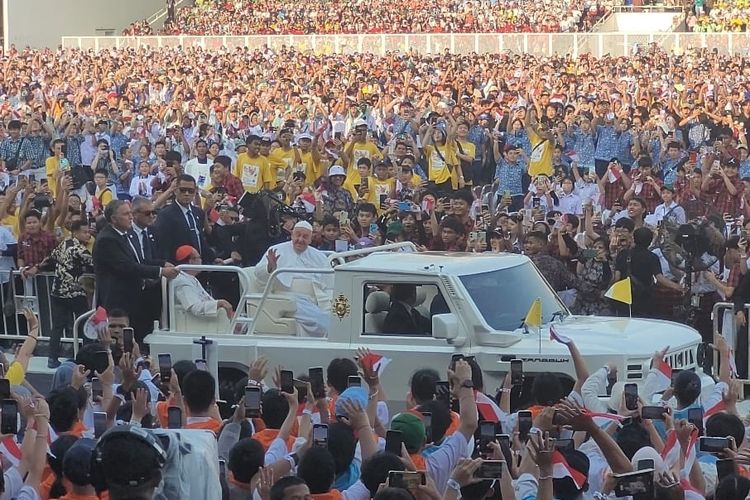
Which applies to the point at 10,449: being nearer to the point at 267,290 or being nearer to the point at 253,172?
the point at 267,290

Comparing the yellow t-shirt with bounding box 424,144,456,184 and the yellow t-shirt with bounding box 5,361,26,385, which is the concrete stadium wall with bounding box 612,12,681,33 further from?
the yellow t-shirt with bounding box 5,361,26,385

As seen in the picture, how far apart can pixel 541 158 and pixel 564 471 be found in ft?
43.0

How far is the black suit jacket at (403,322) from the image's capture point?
A: 1001cm

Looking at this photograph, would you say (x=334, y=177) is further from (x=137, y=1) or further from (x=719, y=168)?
(x=137, y=1)

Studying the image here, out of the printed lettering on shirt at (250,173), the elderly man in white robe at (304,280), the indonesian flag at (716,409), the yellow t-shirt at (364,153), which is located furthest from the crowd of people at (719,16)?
the indonesian flag at (716,409)

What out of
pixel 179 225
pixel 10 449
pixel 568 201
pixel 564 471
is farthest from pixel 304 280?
pixel 568 201

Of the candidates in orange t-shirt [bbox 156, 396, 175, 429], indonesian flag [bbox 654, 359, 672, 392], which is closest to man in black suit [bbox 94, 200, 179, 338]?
orange t-shirt [bbox 156, 396, 175, 429]

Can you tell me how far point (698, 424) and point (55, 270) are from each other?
8339 millimetres

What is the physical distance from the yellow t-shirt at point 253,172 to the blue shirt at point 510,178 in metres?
2.71

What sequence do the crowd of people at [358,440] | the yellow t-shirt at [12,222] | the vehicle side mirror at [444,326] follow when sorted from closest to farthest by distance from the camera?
the crowd of people at [358,440] → the vehicle side mirror at [444,326] → the yellow t-shirt at [12,222]

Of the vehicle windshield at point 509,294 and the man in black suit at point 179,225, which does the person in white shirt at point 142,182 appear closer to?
the man in black suit at point 179,225

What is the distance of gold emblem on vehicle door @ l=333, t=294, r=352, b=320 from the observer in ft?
33.1

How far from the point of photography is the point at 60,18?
2079 inches

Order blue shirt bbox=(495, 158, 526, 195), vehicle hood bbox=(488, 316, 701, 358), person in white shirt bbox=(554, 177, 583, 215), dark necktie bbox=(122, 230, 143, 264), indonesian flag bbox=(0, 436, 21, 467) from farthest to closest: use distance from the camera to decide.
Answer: blue shirt bbox=(495, 158, 526, 195)
person in white shirt bbox=(554, 177, 583, 215)
dark necktie bbox=(122, 230, 143, 264)
vehicle hood bbox=(488, 316, 701, 358)
indonesian flag bbox=(0, 436, 21, 467)
